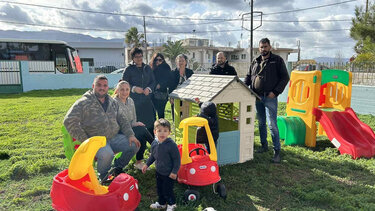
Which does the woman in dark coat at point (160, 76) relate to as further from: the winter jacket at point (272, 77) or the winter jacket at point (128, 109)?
the winter jacket at point (272, 77)

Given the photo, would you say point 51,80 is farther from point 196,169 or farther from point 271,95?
point 196,169

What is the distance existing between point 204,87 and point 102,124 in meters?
1.80

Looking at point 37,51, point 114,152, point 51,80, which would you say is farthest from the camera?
point 37,51

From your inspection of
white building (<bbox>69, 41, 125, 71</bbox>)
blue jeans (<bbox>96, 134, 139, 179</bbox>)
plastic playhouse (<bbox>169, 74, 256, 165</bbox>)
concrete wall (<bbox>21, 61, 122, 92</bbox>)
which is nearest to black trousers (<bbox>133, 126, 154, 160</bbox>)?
plastic playhouse (<bbox>169, 74, 256, 165</bbox>)

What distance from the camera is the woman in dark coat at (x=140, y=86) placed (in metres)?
4.72

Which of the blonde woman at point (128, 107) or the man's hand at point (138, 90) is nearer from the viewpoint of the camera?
the blonde woman at point (128, 107)

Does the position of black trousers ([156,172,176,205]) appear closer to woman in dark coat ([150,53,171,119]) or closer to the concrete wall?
woman in dark coat ([150,53,171,119])

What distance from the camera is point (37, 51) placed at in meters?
18.8

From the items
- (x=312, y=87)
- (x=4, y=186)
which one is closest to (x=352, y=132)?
(x=312, y=87)

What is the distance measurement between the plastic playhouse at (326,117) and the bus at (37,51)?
17452 mm

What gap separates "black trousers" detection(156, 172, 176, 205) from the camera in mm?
3109

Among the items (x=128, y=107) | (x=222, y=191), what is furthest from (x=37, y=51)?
(x=222, y=191)

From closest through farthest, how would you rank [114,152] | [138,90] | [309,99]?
[114,152] → [138,90] → [309,99]

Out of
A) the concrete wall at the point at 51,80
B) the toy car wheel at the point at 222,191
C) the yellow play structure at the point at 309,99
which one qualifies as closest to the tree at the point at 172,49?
the concrete wall at the point at 51,80
